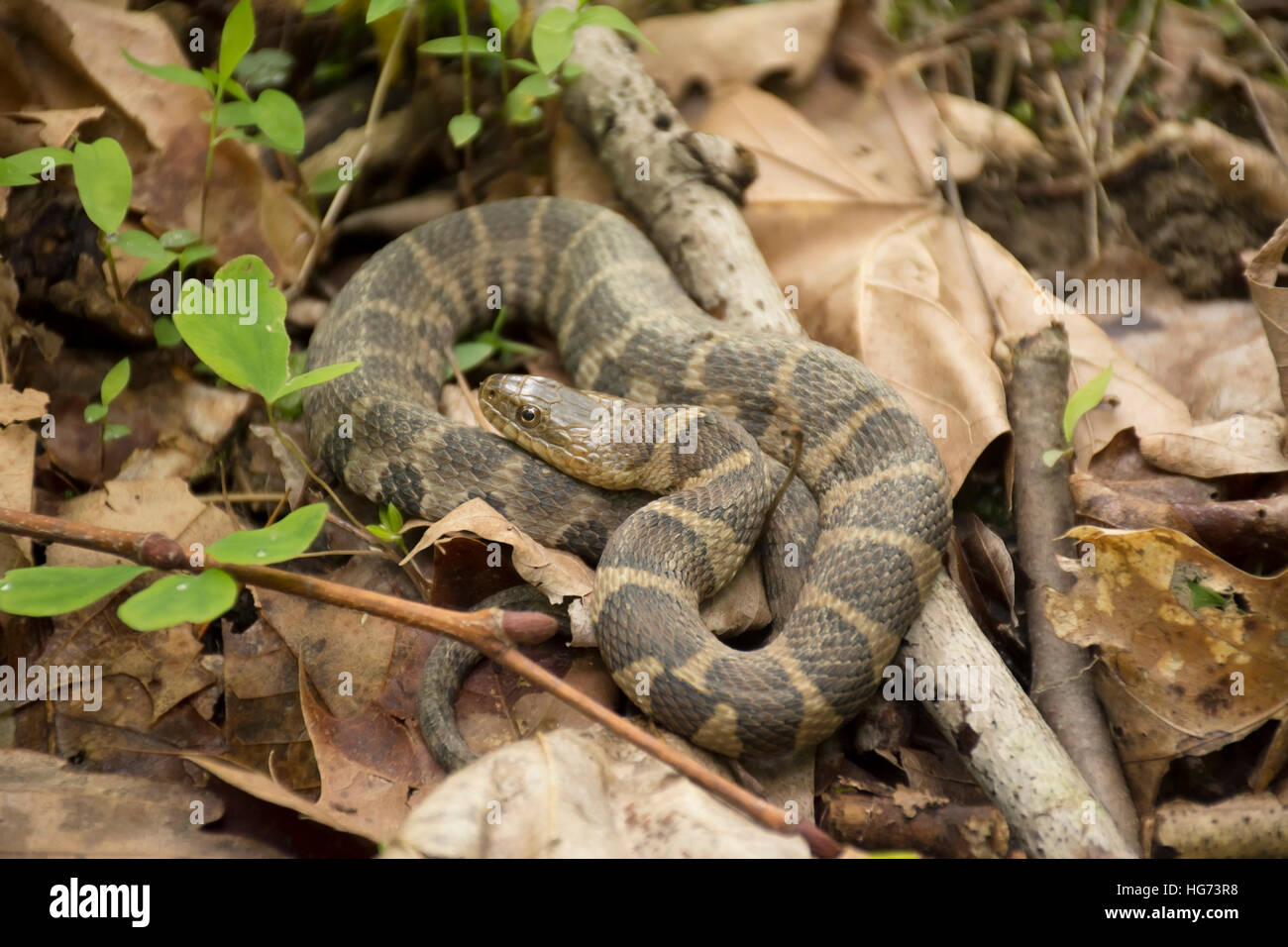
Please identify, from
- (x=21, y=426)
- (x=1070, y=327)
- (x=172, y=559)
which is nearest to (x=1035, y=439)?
(x=1070, y=327)

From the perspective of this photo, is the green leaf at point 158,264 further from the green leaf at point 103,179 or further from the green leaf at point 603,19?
the green leaf at point 603,19

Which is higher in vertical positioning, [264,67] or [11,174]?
[264,67]

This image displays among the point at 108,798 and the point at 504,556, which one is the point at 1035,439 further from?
the point at 108,798

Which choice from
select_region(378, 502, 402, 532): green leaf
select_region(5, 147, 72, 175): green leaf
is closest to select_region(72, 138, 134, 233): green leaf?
select_region(5, 147, 72, 175): green leaf

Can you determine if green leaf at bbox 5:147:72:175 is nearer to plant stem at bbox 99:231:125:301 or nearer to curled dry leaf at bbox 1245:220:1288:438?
plant stem at bbox 99:231:125:301

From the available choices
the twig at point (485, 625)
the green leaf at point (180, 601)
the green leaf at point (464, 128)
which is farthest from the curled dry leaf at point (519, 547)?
the green leaf at point (464, 128)

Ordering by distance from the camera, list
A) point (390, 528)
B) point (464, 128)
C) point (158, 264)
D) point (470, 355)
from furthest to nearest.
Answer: point (470, 355) → point (464, 128) → point (158, 264) → point (390, 528)

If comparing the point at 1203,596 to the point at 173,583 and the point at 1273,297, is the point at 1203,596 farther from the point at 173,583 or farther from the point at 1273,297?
the point at 173,583

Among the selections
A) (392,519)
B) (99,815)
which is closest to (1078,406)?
(392,519)
